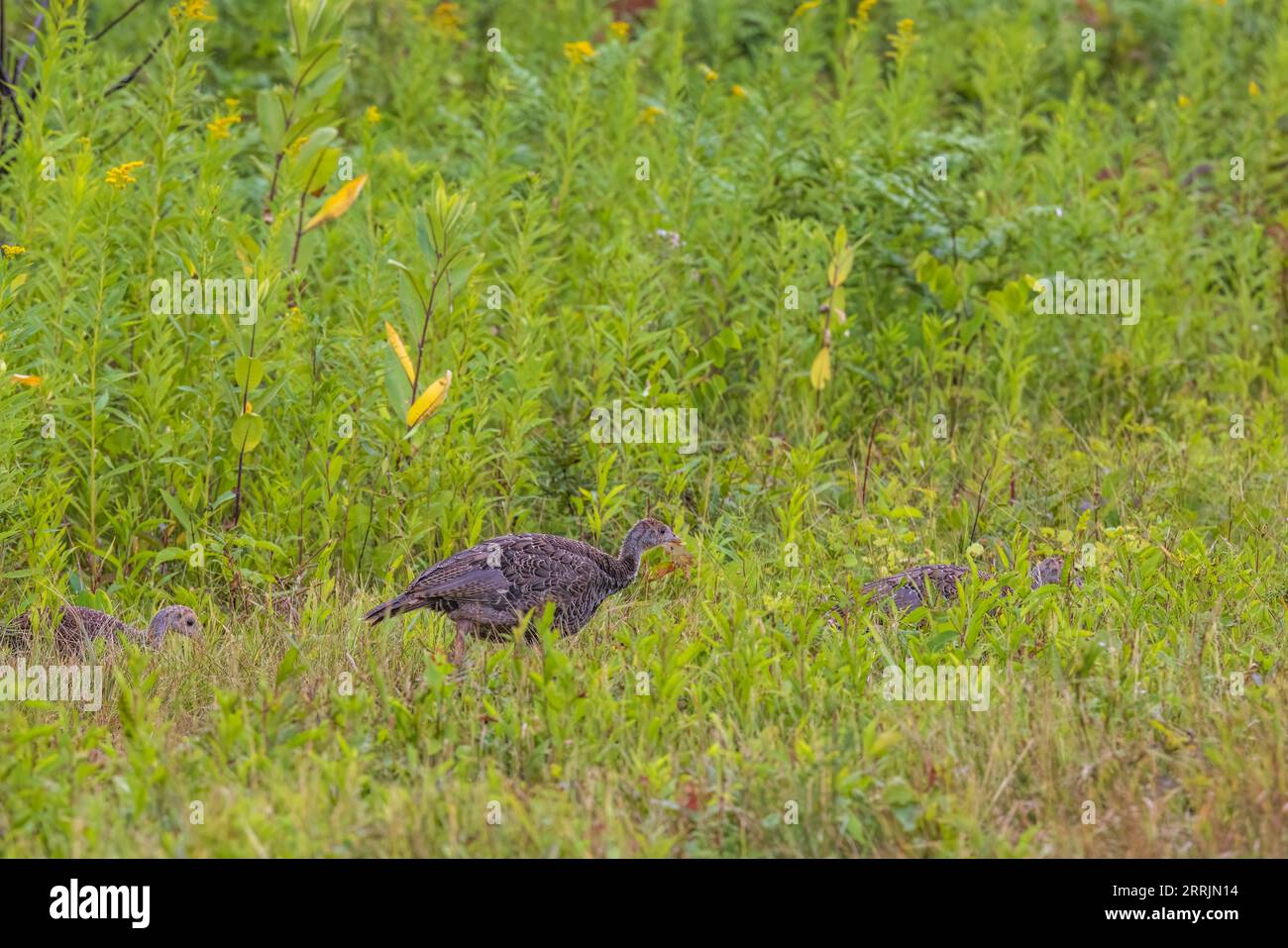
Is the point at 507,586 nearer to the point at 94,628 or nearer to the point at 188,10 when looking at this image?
the point at 94,628

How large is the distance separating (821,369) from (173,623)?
3.86 m

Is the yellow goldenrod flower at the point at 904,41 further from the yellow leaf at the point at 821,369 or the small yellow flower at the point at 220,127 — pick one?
the small yellow flower at the point at 220,127

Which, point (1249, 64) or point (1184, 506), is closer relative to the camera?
point (1184, 506)

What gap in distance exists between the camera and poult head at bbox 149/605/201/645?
281 inches

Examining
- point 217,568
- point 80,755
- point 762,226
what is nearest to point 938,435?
point 762,226

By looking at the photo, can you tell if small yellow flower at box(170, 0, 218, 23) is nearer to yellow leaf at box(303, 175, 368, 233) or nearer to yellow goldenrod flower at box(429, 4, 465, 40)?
yellow leaf at box(303, 175, 368, 233)

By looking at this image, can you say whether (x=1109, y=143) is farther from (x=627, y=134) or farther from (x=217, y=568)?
(x=217, y=568)

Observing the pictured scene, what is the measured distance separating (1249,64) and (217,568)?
1095cm

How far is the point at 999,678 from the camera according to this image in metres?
6.51

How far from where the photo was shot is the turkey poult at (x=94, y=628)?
23.2 ft

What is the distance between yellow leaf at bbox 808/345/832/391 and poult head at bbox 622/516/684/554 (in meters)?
1.86

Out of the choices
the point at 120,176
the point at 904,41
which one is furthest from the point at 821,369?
the point at 120,176

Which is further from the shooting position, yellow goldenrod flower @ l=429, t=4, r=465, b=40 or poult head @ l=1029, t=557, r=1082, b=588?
yellow goldenrod flower @ l=429, t=4, r=465, b=40

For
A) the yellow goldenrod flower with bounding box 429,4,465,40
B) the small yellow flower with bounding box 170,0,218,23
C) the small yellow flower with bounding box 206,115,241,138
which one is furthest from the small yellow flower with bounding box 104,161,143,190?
the yellow goldenrod flower with bounding box 429,4,465,40
